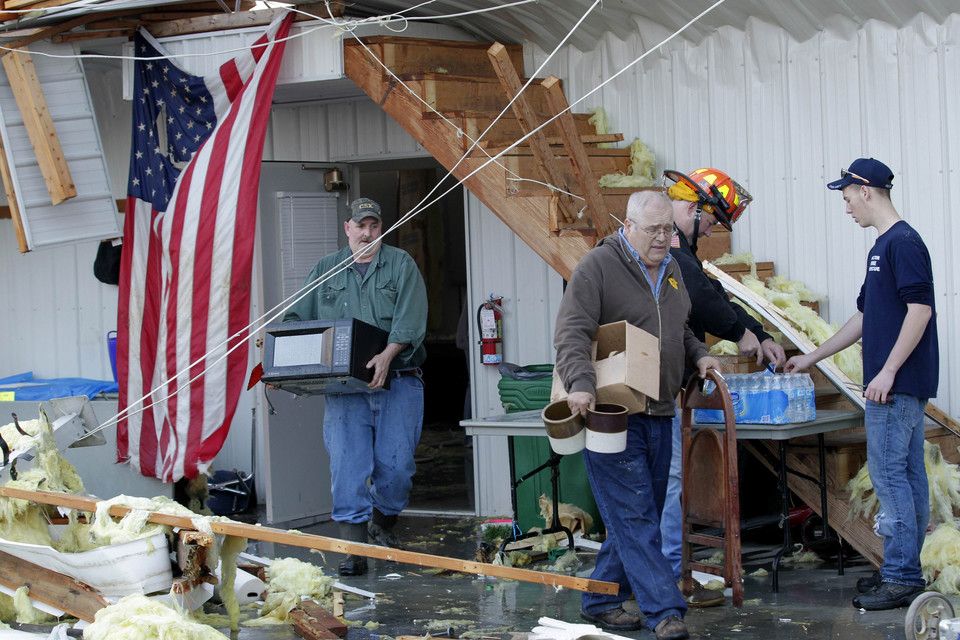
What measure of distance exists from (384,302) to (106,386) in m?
3.90

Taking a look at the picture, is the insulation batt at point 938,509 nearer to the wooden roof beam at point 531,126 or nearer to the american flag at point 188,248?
the wooden roof beam at point 531,126

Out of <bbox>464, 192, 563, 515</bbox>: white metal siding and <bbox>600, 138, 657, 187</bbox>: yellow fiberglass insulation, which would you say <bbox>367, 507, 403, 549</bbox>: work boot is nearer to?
<bbox>464, 192, 563, 515</bbox>: white metal siding

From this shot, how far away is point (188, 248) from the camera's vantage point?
789cm

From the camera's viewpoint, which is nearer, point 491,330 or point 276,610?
point 276,610

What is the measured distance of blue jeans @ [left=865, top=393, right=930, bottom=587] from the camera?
18.6 ft

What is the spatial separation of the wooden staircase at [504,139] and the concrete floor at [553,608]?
1903 mm

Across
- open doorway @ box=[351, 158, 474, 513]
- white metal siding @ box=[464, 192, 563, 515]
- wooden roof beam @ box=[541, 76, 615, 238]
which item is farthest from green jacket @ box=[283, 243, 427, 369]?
open doorway @ box=[351, 158, 474, 513]

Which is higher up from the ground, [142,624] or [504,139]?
[504,139]

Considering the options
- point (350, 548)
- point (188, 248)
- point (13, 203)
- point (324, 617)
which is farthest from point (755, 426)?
point (13, 203)

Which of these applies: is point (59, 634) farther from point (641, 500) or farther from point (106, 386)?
point (106, 386)

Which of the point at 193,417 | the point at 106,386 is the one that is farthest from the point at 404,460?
the point at 106,386

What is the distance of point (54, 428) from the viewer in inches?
241

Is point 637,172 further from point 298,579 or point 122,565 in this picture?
point 122,565

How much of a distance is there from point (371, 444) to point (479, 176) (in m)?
1.81
